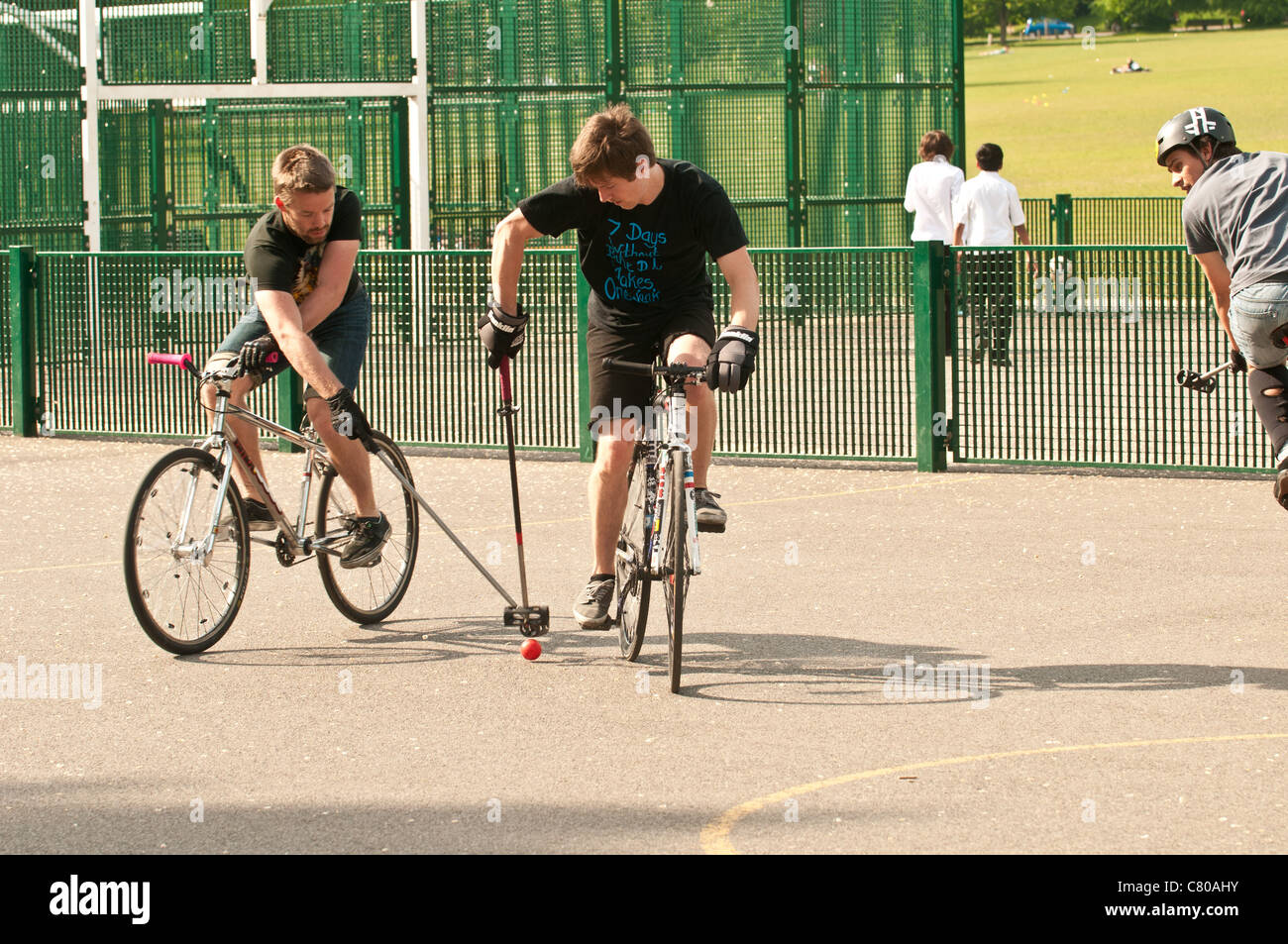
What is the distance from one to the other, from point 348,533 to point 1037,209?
20544 millimetres

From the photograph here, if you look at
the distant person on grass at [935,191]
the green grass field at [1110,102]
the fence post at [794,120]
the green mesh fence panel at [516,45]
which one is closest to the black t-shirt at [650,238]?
the distant person on grass at [935,191]

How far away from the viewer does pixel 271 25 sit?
65.0 ft

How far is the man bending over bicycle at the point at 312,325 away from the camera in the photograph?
23.5 feet

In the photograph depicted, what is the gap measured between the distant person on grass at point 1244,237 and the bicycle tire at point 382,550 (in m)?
3.13

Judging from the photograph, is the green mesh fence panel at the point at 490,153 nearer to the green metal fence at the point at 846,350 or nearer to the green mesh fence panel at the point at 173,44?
the green mesh fence panel at the point at 173,44

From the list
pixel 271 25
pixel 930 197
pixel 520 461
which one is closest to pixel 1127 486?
pixel 520 461

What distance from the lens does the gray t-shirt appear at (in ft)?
23.2

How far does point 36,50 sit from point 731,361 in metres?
14.2

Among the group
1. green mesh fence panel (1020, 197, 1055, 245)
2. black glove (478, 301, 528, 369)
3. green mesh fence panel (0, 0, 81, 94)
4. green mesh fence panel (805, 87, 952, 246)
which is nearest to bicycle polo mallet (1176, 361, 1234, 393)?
black glove (478, 301, 528, 369)

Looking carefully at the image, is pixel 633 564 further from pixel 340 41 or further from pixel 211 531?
pixel 340 41

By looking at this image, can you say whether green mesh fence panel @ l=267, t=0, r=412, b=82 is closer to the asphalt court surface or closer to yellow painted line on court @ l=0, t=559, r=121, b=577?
the asphalt court surface

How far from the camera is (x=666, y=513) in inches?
260

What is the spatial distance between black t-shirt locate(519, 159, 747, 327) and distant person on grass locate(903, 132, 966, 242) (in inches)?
407

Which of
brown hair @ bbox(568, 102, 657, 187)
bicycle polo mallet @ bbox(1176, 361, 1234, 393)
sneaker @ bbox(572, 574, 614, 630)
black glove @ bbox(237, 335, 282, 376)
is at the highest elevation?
brown hair @ bbox(568, 102, 657, 187)
